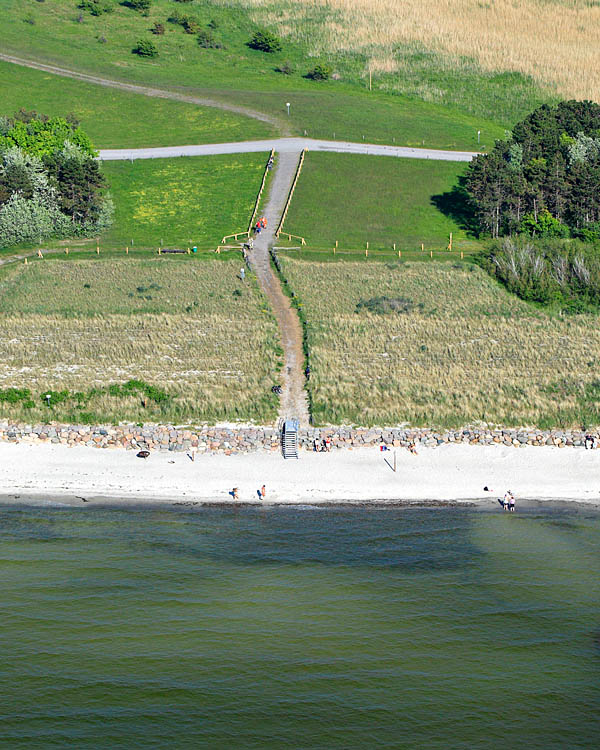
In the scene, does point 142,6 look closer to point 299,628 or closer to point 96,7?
point 96,7

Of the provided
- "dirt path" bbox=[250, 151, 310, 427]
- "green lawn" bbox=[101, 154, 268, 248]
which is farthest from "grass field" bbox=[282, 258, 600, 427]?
"green lawn" bbox=[101, 154, 268, 248]

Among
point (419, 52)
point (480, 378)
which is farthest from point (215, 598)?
point (419, 52)

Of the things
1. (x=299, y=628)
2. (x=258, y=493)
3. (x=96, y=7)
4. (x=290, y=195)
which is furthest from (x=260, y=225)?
(x=96, y=7)

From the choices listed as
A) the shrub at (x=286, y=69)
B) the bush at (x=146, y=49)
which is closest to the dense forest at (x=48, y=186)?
the bush at (x=146, y=49)

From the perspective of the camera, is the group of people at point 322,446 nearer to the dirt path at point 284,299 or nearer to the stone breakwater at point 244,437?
the stone breakwater at point 244,437

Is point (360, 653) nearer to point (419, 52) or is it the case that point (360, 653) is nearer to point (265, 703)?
point (265, 703)
